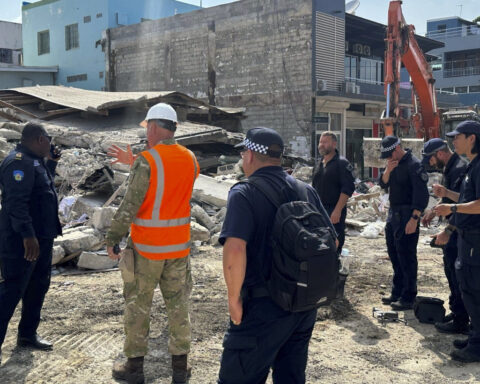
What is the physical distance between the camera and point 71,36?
89.5 ft

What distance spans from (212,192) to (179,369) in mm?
6873

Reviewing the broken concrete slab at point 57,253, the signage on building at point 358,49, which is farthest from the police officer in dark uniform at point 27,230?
the signage on building at point 358,49

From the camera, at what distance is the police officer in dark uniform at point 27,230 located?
3.81 metres

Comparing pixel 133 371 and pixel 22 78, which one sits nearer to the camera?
pixel 133 371

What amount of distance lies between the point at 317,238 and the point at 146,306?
1.73m

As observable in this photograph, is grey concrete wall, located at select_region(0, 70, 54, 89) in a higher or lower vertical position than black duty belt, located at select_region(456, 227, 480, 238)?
higher

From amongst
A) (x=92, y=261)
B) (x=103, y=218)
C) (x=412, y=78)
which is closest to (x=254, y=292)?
(x=92, y=261)

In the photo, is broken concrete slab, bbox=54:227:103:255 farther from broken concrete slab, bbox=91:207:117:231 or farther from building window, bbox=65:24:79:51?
building window, bbox=65:24:79:51

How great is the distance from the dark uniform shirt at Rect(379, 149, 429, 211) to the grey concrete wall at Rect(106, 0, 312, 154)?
13.2m

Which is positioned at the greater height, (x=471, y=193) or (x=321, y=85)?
(x=321, y=85)

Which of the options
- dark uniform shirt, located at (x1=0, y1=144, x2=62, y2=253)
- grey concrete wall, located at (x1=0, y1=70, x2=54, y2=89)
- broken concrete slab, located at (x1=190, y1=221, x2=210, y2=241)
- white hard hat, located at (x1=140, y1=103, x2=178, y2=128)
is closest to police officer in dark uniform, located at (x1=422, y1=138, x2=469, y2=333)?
white hard hat, located at (x1=140, y1=103, x2=178, y2=128)

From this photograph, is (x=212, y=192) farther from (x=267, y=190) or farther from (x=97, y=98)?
(x=267, y=190)

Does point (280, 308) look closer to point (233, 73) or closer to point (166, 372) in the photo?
point (166, 372)

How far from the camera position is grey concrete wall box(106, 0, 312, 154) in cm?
1855
